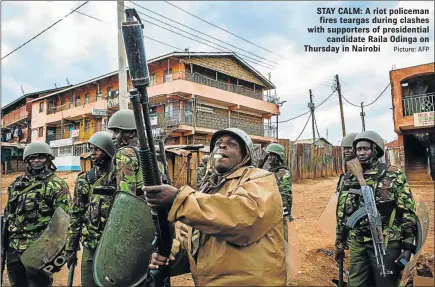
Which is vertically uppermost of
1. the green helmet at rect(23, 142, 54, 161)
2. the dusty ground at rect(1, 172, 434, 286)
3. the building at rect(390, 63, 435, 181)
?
the building at rect(390, 63, 435, 181)

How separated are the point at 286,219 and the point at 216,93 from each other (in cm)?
2320

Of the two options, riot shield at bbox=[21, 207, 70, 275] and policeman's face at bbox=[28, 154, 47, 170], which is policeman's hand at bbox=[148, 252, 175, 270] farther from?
policeman's face at bbox=[28, 154, 47, 170]

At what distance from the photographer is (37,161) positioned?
163 inches

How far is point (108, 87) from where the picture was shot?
3055cm

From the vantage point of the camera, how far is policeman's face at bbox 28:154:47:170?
4117 millimetres

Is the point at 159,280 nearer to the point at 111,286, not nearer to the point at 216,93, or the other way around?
the point at 111,286

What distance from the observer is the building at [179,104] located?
2595 centimetres

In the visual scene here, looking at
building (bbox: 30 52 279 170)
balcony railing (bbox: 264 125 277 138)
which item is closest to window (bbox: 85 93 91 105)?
building (bbox: 30 52 279 170)

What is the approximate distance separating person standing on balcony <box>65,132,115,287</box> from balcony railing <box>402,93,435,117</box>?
16238 mm

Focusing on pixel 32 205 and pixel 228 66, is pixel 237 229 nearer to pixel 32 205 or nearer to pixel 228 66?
pixel 32 205

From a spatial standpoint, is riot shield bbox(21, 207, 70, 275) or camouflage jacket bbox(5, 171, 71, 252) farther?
camouflage jacket bbox(5, 171, 71, 252)

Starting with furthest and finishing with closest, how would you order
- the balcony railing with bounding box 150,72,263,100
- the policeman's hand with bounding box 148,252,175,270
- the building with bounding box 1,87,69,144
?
the building with bounding box 1,87,69,144 → the balcony railing with bounding box 150,72,263,100 → the policeman's hand with bounding box 148,252,175,270

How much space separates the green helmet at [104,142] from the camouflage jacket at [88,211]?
233 mm

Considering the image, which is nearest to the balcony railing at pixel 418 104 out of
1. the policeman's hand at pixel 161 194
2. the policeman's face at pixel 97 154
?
the policeman's face at pixel 97 154
